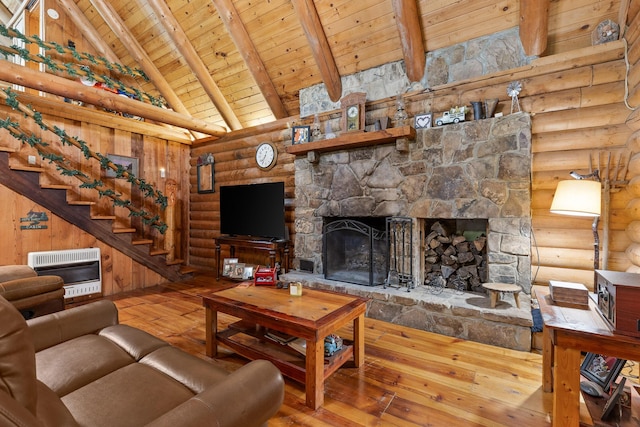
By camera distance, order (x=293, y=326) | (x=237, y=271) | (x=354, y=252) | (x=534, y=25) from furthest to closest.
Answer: (x=237, y=271), (x=354, y=252), (x=534, y=25), (x=293, y=326)

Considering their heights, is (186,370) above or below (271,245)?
below

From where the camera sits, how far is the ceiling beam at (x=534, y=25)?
8.48ft

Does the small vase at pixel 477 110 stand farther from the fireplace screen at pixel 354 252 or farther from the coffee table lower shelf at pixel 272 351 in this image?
the coffee table lower shelf at pixel 272 351

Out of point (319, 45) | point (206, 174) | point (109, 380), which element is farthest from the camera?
point (206, 174)

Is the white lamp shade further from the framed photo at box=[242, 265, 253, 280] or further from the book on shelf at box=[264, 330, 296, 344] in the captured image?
the framed photo at box=[242, 265, 253, 280]

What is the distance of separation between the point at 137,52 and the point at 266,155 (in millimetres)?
2533

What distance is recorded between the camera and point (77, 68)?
15.2 feet

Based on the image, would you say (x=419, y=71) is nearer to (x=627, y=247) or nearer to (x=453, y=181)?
(x=453, y=181)

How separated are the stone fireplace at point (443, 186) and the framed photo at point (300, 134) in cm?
37

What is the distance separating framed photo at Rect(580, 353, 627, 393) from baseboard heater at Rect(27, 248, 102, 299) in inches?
197

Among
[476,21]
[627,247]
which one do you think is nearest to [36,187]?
[476,21]

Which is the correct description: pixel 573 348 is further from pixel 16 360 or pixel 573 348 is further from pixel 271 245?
pixel 271 245

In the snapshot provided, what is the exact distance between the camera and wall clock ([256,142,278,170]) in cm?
468

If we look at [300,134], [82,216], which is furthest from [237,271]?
[300,134]
